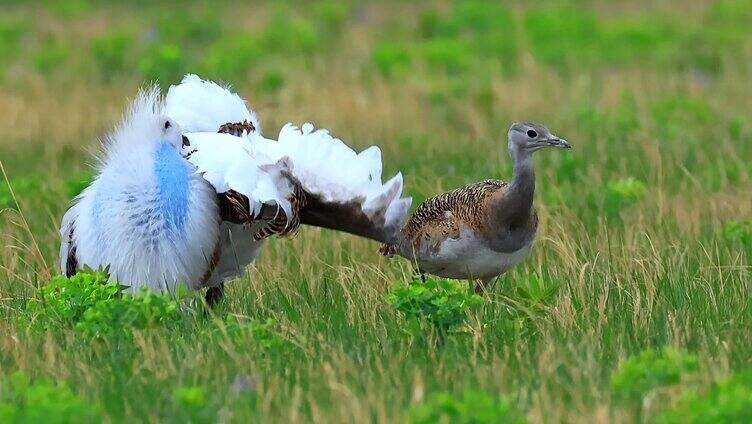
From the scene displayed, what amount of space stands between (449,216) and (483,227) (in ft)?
0.68

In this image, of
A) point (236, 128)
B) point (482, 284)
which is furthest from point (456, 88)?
point (236, 128)

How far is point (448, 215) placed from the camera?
6352 millimetres

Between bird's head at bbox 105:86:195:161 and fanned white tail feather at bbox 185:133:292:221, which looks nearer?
fanned white tail feather at bbox 185:133:292:221

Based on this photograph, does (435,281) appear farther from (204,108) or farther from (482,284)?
(204,108)

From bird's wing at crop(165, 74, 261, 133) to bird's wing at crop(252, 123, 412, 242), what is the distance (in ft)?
1.21

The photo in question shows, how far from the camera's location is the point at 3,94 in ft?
39.9

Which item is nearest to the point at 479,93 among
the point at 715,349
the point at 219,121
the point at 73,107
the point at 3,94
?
the point at 73,107

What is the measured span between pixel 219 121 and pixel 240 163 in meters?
0.62

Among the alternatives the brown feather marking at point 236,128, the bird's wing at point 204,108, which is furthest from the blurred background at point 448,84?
the brown feather marking at point 236,128

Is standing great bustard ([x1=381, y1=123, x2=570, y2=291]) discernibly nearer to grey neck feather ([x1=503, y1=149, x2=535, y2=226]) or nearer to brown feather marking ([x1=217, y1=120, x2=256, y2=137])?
grey neck feather ([x1=503, y1=149, x2=535, y2=226])

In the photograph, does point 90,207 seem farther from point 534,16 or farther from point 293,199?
point 534,16

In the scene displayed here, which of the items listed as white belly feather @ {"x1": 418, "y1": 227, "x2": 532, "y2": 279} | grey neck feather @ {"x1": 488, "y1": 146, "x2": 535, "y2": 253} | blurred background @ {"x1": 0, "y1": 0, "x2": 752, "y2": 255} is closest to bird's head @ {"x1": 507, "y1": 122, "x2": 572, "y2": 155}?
grey neck feather @ {"x1": 488, "y1": 146, "x2": 535, "y2": 253}

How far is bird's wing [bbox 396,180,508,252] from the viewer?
627 centimetres

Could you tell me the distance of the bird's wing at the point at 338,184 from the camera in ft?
17.8
